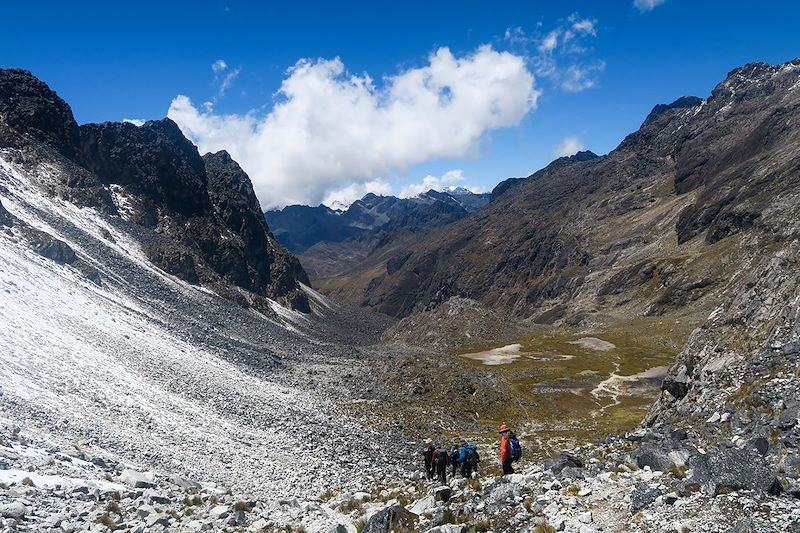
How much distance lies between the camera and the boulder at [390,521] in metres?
16.3

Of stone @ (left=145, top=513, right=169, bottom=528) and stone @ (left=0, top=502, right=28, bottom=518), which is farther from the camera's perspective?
stone @ (left=145, top=513, right=169, bottom=528)

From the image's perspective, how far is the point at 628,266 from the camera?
17975 centimetres

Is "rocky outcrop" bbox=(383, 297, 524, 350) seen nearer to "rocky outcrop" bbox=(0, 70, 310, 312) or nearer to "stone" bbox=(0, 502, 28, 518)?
"rocky outcrop" bbox=(0, 70, 310, 312)

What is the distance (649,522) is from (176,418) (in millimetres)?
30863

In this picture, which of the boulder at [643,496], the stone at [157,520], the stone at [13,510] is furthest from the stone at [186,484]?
the boulder at [643,496]

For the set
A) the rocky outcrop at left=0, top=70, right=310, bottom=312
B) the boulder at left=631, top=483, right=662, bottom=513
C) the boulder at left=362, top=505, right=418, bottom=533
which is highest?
the rocky outcrop at left=0, top=70, right=310, bottom=312

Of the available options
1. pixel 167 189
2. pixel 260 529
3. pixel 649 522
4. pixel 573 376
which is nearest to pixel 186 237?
pixel 167 189

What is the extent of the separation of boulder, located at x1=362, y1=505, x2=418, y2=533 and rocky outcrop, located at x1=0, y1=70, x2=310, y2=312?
5978 centimetres

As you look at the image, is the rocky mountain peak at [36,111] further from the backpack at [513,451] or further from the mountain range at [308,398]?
the backpack at [513,451]

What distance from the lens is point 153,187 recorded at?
133 m

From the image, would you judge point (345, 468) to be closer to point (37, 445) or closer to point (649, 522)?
point (37, 445)

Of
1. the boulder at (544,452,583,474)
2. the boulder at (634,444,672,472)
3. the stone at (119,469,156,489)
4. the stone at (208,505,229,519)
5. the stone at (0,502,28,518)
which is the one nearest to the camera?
the stone at (0,502,28,518)

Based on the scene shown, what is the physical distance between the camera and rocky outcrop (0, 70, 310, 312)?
9988 centimetres

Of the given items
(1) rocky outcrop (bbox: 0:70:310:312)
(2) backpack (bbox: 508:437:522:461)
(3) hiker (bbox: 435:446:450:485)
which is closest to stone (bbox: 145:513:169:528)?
(3) hiker (bbox: 435:446:450:485)
